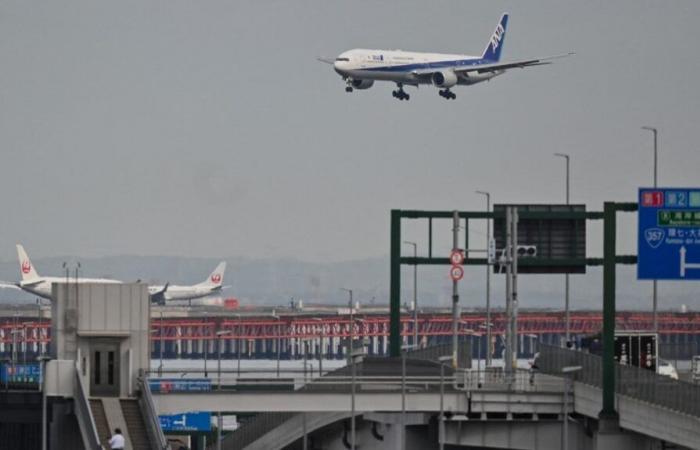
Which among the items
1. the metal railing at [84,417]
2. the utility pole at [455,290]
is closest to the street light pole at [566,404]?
the utility pole at [455,290]

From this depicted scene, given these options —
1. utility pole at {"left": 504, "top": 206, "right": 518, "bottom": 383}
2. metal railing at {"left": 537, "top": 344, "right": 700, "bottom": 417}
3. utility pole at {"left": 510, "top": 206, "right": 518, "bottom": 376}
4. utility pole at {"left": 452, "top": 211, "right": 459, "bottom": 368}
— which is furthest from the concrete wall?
utility pole at {"left": 510, "top": 206, "right": 518, "bottom": 376}

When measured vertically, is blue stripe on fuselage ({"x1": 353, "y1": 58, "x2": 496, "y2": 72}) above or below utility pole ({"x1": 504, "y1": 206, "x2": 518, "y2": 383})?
above

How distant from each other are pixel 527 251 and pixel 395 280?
6004 millimetres

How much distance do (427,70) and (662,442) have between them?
104m

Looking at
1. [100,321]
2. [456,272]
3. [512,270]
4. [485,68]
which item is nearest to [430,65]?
[485,68]

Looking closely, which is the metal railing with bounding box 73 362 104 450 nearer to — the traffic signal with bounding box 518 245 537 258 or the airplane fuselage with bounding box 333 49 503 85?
the traffic signal with bounding box 518 245 537 258

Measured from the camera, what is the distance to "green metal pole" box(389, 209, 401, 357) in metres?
88.6

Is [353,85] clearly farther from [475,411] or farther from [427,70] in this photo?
[475,411]

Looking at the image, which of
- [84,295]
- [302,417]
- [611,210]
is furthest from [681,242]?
[84,295]

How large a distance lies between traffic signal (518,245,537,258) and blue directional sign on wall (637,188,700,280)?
486 inches

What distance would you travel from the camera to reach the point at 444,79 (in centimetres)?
16988

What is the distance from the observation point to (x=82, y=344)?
224ft

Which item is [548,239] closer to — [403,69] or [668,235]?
[668,235]

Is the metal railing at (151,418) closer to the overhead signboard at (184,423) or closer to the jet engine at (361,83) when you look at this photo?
the overhead signboard at (184,423)
